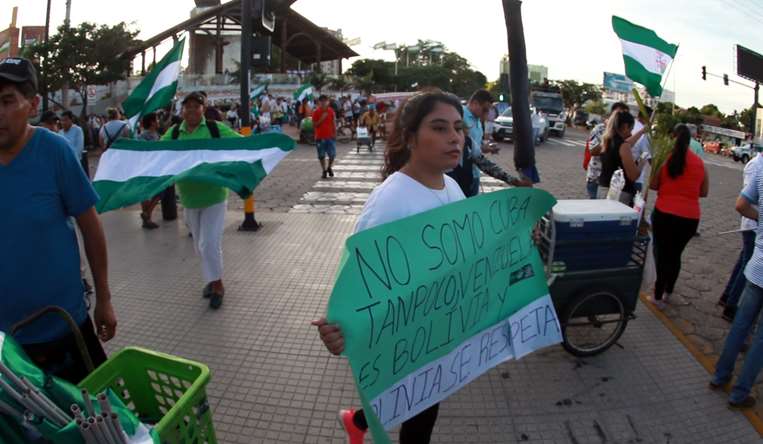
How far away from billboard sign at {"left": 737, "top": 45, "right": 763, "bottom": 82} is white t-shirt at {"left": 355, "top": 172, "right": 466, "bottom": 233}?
2213 inches

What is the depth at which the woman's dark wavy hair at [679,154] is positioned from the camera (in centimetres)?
472

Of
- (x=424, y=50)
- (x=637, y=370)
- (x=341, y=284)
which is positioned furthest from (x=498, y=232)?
(x=424, y=50)

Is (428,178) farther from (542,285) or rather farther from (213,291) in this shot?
(213,291)

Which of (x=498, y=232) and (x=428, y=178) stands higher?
(x=428, y=178)

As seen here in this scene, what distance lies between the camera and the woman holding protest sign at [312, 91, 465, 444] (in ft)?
7.21

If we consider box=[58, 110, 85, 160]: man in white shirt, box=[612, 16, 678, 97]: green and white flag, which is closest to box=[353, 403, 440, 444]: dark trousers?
box=[612, 16, 678, 97]: green and white flag

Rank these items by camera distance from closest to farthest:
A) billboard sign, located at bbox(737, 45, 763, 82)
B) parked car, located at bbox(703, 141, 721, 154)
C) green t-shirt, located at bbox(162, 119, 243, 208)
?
green t-shirt, located at bbox(162, 119, 243, 208)
parked car, located at bbox(703, 141, 721, 154)
billboard sign, located at bbox(737, 45, 763, 82)

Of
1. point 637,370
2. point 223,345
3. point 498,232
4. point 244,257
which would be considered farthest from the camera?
point 244,257

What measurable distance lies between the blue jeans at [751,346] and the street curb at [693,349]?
4.8 inches

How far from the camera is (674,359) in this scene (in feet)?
13.3

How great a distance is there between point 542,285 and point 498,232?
458 millimetres

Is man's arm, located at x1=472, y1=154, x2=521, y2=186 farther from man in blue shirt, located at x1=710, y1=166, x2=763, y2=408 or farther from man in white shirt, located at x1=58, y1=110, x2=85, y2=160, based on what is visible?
man in white shirt, located at x1=58, y1=110, x2=85, y2=160

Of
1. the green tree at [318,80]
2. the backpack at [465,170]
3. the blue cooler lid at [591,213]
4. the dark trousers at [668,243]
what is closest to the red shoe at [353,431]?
the blue cooler lid at [591,213]

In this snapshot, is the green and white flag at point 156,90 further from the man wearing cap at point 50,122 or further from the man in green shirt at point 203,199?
the man wearing cap at point 50,122
